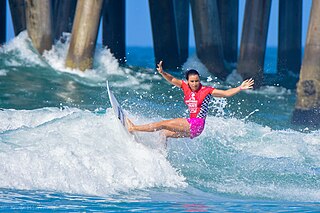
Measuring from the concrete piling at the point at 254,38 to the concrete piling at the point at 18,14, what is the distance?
205 inches

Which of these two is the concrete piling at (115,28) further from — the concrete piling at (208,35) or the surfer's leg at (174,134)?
the surfer's leg at (174,134)

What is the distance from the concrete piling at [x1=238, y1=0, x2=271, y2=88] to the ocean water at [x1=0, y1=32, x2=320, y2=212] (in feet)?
10.3

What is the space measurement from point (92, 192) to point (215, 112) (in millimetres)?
7709

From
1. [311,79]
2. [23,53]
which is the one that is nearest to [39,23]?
[23,53]

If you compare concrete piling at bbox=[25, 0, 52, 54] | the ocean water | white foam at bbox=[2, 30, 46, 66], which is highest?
concrete piling at bbox=[25, 0, 52, 54]

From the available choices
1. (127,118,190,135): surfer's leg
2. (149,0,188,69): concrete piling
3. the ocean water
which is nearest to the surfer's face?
(127,118,190,135): surfer's leg

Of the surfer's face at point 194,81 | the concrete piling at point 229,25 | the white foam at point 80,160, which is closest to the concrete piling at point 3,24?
the concrete piling at point 229,25

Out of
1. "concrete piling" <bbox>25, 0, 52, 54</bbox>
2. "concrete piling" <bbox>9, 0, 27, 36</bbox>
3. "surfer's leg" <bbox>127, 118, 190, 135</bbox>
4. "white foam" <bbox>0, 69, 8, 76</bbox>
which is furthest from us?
"concrete piling" <bbox>9, 0, 27, 36</bbox>

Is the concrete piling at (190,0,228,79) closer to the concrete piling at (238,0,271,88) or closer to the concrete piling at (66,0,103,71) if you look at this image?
the concrete piling at (238,0,271,88)

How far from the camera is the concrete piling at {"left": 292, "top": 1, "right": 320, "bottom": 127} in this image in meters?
15.9

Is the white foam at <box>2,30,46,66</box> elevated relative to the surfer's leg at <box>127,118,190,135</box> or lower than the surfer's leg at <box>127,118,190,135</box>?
elevated

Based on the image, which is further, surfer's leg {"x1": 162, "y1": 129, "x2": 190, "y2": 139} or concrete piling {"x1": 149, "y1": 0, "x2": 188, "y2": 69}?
concrete piling {"x1": 149, "y1": 0, "x2": 188, "y2": 69}

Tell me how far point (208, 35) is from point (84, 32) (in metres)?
3.65

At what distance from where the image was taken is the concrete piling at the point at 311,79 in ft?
52.1
